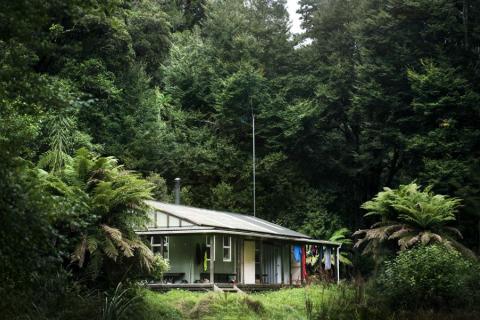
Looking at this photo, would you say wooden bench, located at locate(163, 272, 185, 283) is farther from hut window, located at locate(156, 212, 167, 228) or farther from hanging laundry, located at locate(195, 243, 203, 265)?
hut window, located at locate(156, 212, 167, 228)

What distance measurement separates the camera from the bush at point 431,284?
59.8 ft

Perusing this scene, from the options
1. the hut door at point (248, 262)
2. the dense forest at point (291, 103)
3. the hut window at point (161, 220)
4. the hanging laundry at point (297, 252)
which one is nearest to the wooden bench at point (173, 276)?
the hut window at point (161, 220)

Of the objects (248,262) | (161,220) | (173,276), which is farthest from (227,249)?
(161,220)

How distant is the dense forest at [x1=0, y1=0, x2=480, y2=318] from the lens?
1237 inches

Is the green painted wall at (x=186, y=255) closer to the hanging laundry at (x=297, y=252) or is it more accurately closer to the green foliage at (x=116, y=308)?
the hanging laundry at (x=297, y=252)

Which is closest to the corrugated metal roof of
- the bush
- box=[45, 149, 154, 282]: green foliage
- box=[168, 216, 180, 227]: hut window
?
box=[168, 216, 180, 227]: hut window

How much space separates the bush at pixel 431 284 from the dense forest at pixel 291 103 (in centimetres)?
1089

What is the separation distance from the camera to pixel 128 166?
35.7 meters

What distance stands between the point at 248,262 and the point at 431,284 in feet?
32.9

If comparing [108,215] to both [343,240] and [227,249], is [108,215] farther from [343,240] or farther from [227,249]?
[343,240]

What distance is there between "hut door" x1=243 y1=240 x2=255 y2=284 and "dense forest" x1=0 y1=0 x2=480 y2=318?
739cm

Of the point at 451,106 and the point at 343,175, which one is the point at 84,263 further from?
the point at 343,175

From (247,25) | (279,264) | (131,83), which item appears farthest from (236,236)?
(247,25)

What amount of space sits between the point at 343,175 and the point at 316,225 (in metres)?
3.97
